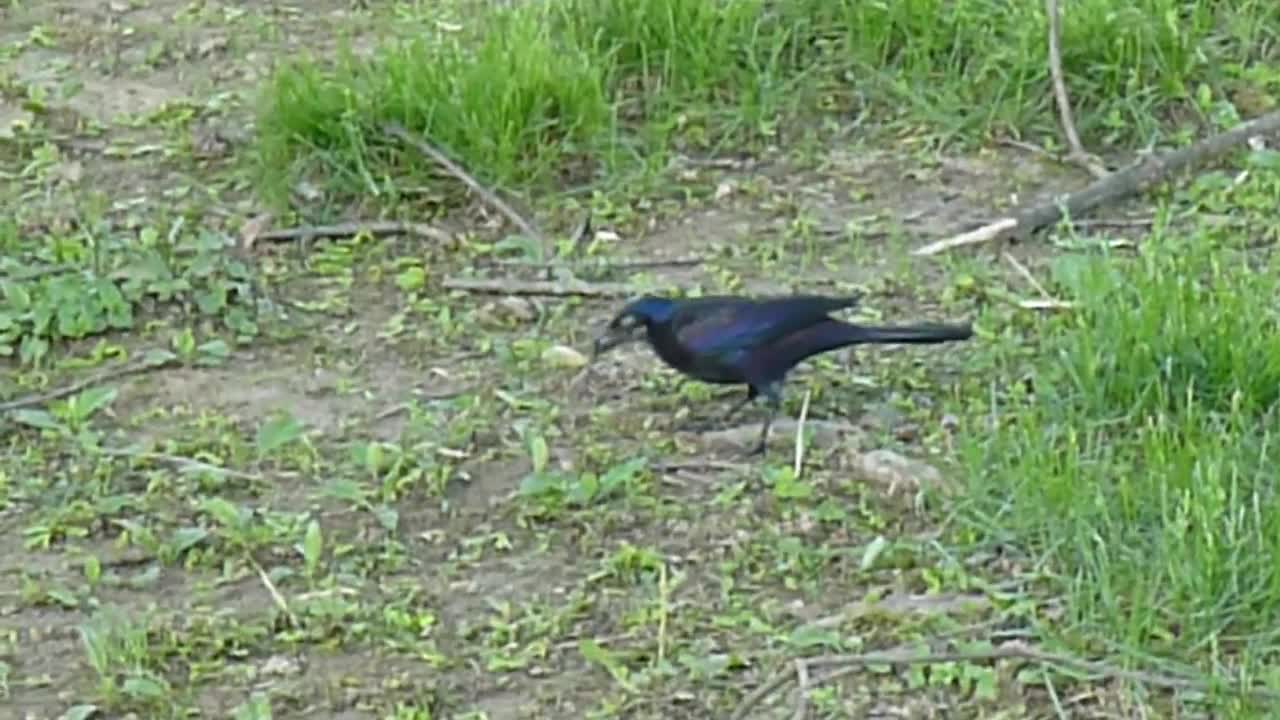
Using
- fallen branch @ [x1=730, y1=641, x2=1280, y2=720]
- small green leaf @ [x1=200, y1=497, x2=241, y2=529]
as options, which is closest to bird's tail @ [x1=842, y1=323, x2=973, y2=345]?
fallen branch @ [x1=730, y1=641, x2=1280, y2=720]

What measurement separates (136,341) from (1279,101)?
104 inches

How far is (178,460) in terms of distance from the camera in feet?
15.0

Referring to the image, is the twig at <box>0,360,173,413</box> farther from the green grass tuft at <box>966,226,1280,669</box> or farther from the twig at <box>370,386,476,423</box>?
the green grass tuft at <box>966,226,1280,669</box>

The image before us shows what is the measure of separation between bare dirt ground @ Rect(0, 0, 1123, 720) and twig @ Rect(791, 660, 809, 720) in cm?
3

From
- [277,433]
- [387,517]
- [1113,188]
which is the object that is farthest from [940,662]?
[1113,188]

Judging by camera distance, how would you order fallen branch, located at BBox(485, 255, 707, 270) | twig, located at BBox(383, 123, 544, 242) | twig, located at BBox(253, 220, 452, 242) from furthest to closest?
twig, located at BBox(383, 123, 544, 242), twig, located at BBox(253, 220, 452, 242), fallen branch, located at BBox(485, 255, 707, 270)

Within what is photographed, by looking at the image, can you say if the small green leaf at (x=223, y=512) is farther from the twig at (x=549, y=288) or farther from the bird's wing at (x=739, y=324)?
the twig at (x=549, y=288)

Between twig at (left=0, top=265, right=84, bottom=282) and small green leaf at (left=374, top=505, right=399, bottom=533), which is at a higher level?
small green leaf at (left=374, top=505, right=399, bottom=533)

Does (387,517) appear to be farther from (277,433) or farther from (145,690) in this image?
(145,690)

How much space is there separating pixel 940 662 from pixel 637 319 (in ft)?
Answer: 3.68

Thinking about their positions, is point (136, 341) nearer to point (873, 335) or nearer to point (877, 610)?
point (873, 335)

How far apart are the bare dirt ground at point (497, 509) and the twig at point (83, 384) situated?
3 cm

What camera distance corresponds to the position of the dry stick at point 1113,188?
5.52 meters

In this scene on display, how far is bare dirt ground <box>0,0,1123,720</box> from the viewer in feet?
12.5
